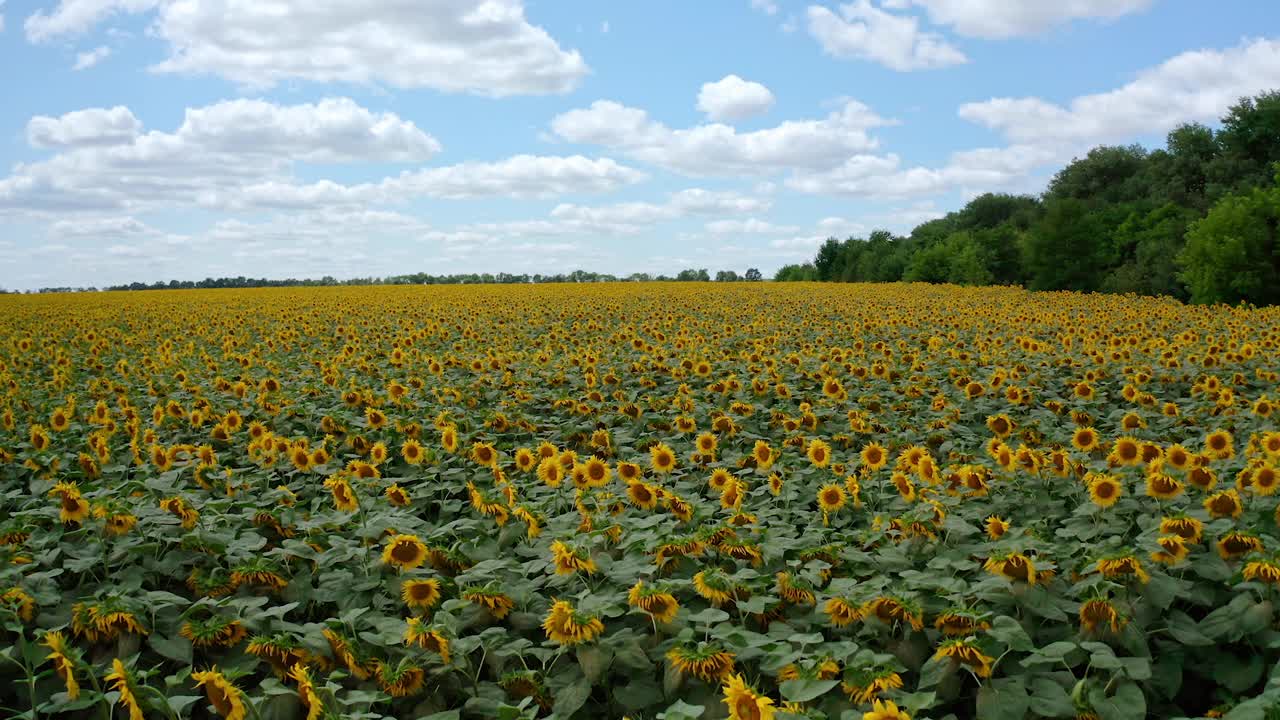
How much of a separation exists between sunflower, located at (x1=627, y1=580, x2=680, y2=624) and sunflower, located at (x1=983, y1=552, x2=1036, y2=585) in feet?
3.88

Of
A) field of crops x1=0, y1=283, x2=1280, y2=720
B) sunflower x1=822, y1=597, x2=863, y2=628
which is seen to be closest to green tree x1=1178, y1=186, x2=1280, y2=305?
field of crops x1=0, y1=283, x2=1280, y2=720

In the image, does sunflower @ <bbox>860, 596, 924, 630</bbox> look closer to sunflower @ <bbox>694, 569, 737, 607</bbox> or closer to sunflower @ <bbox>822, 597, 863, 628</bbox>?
sunflower @ <bbox>822, 597, 863, 628</bbox>

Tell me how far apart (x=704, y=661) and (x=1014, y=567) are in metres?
1.25

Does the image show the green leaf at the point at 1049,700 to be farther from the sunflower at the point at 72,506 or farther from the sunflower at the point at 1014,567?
the sunflower at the point at 72,506

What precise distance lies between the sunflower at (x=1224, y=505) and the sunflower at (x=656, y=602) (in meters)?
2.53

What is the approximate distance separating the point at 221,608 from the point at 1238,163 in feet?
179

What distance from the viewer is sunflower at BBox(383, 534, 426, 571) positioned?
320cm

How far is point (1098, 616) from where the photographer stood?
2791mm

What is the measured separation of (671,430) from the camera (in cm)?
677

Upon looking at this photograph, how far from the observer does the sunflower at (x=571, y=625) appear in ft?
8.52

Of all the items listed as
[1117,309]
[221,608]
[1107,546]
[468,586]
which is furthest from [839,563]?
[1117,309]

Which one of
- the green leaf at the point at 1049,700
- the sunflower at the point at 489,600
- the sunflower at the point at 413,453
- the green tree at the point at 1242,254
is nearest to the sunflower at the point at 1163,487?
the green leaf at the point at 1049,700

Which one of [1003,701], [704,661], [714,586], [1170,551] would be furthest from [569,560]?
[1170,551]

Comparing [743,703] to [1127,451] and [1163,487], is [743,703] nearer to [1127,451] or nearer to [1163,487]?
[1163,487]
